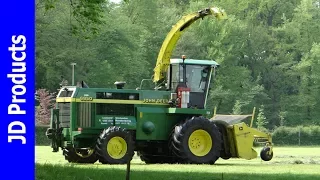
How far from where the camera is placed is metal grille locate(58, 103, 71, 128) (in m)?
22.5

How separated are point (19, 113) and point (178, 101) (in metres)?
18.1

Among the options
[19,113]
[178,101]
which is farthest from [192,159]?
[19,113]

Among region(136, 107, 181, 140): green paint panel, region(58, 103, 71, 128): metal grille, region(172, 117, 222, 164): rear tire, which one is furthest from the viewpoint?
region(136, 107, 181, 140): green paint panel

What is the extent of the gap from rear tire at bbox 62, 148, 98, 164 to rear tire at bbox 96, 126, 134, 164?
121 centimetres

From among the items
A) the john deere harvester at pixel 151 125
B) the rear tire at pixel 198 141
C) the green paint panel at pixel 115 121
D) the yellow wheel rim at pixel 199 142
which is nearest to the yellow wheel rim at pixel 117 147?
the john deere harvester at pixel 151 125

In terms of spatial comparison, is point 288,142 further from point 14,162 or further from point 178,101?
point 14,162

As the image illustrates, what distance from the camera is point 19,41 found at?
5180mm

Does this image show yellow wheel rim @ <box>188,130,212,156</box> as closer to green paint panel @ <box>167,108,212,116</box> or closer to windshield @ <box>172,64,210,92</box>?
green paint panel @ <box>167,108,212,116</box>

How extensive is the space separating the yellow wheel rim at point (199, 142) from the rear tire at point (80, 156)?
256 cm

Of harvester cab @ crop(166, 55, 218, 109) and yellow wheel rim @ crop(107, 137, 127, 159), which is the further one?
harvester cab @ crop(166, 55, 218, 109)

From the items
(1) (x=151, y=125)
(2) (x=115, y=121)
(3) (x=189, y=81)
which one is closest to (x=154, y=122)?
(1) (x=151, y=125)

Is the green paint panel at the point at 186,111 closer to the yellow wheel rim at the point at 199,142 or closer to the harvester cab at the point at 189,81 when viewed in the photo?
the harvester cab at the point at 189,81

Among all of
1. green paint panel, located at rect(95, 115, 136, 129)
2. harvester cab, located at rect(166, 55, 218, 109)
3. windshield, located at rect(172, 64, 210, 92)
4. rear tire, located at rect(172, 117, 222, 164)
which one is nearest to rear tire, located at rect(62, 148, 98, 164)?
green paint panel, located at rect(95, 115, 136, 129)

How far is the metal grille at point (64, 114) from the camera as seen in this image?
886 inches
